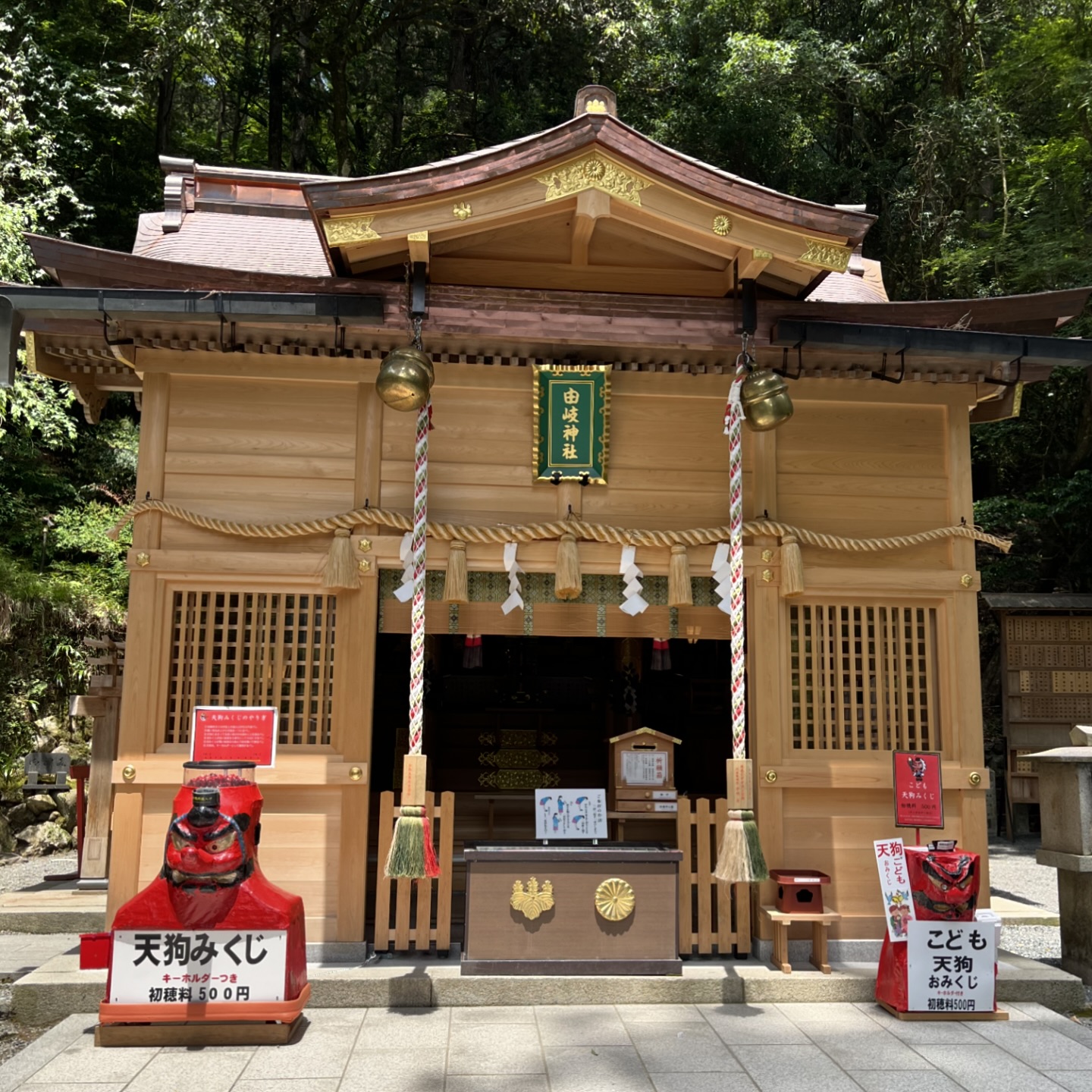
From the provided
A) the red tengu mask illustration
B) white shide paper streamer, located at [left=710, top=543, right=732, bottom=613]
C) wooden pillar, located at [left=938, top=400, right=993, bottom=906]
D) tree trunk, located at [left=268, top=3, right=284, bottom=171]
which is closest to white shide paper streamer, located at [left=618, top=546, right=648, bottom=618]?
white shide paper streamer, located at [left=710, top=543, right=732, bottom=613]

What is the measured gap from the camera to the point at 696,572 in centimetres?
718

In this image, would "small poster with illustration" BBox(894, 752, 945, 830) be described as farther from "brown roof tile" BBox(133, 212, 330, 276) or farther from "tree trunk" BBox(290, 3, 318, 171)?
"tree trunk" BBox(290, 3, 318, 171)

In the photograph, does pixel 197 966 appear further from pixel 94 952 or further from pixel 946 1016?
pixel 946 1016

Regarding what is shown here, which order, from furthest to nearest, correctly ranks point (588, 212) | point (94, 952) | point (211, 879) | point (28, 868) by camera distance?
point (28, 868), point (588, 212), point (94, 952), point (211, 879)

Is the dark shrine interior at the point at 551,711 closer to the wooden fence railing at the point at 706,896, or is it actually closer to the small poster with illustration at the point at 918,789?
the wooden fence railing at the point at 706,896

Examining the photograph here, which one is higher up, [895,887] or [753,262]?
[753,262]

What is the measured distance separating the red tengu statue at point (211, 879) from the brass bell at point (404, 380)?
8.24 ft

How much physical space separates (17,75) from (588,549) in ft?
46.6

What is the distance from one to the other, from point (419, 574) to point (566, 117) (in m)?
18.2

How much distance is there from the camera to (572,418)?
7176 millimetres

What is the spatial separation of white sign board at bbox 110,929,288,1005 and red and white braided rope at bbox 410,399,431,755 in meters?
1.41

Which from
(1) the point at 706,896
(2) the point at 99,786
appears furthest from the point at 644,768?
(2) the point at 99,786

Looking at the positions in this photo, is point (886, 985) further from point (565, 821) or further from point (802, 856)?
point (565, 821)

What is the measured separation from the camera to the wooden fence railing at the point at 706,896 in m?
6.70
